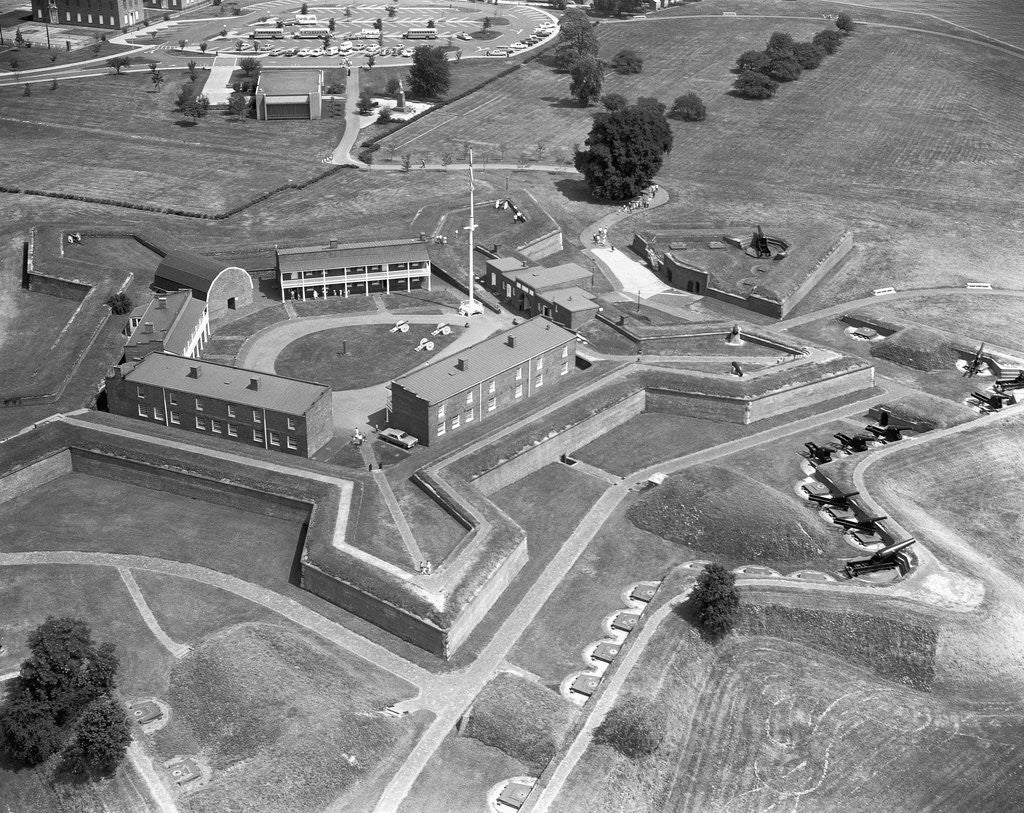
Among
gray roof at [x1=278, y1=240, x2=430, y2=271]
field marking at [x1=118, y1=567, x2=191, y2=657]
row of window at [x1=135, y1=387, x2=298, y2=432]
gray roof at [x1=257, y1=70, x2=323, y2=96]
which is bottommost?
field marking at [x1=118, y1=567, x2=191, y2=657]

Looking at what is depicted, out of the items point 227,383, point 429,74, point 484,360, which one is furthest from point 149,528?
point 429,74

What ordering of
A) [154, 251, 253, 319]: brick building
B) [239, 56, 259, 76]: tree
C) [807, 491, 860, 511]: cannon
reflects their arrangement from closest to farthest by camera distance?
1. [807, 491, 860, 511]: cannon
2. [154, 251, 253, 319]: brick building
3. [239, 56, 259, 76]: tree

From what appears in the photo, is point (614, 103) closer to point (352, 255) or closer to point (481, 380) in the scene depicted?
point (352, 255)

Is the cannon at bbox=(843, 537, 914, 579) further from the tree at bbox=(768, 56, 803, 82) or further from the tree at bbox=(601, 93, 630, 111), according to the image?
the tree at bbox=(768, 56, 803, 82)

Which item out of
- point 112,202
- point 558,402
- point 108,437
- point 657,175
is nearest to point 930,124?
point 657,175

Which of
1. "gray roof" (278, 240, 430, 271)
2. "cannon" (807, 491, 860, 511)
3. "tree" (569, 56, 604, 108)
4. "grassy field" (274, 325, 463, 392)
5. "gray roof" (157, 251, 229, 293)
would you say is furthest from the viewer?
"tree" (569, 56, 604, 108)

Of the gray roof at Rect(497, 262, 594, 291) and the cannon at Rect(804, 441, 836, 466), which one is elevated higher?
the gray roof at Rect(497, 262, 594, 291)

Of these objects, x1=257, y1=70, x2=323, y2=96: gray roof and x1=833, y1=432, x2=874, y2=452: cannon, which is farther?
x1=257, y1=70, x2=323, y2=96: gray roof

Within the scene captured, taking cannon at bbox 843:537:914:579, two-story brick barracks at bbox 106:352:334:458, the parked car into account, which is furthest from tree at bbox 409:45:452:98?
cannon at bbox 843:537:914:579
